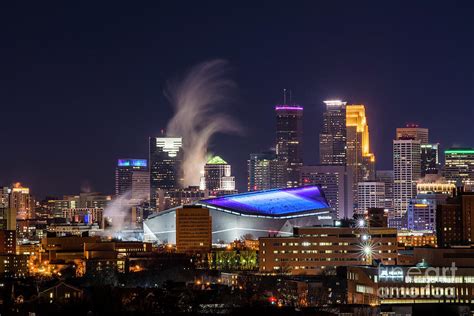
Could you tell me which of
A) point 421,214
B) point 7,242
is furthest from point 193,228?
point 421,214

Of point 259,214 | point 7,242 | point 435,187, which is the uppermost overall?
point 435,187

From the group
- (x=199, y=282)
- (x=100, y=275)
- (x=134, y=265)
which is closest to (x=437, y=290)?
(x=199, y=282)

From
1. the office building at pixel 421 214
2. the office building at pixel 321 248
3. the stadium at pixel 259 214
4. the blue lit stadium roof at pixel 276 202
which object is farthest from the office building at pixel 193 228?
the office building at pixel 421 214

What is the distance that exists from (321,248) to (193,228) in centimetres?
3315

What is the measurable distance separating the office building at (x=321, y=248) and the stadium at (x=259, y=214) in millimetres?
26923

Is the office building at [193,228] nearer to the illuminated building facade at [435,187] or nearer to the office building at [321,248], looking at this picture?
the office building at [321,248]

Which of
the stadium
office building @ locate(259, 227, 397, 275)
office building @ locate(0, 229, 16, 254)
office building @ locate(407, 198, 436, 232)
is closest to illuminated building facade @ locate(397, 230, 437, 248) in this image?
the stadium

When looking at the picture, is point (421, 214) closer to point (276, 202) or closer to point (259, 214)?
point (276, 202)

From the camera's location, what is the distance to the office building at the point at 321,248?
104 metres

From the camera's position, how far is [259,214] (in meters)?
139

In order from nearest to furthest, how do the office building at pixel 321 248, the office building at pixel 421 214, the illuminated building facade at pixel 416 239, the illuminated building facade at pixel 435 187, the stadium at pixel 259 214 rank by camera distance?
the office building at pixel 321 248
the stadium at pixel 259 214
the illuminated building facade at pixel 416 239
the office building at pixel 421 214
the illuminated building facade at pixel 435 187

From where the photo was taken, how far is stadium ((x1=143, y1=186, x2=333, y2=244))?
13662 cm

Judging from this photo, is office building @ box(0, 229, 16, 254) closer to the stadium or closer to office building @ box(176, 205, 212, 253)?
office building @ box(176, 205, 212, 253)

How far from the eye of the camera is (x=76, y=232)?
16538 centimetres
